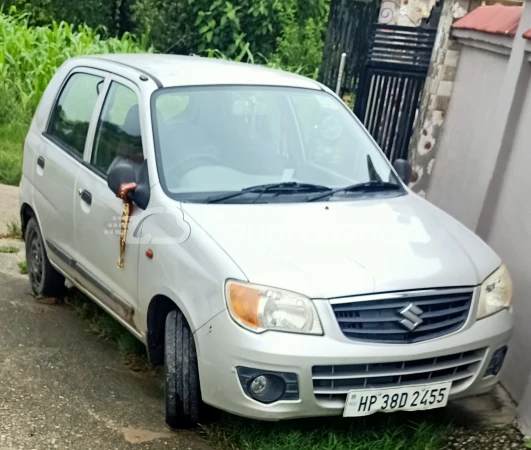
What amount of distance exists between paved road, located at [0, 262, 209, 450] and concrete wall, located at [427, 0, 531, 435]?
2004 mm

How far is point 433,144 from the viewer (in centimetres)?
734

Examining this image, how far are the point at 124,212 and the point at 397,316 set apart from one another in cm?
160

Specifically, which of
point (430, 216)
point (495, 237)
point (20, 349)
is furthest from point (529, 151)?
point (20, 349)

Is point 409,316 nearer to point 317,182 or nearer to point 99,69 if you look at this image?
point 317,182

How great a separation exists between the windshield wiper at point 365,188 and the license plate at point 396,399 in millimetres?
1160

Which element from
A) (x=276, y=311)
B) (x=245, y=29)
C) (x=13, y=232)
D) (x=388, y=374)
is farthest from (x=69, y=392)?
(x=245, y=29)

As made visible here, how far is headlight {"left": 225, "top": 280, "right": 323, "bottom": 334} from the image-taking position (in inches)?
130

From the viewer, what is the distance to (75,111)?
5.17 meters

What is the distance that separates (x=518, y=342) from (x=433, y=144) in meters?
3.12

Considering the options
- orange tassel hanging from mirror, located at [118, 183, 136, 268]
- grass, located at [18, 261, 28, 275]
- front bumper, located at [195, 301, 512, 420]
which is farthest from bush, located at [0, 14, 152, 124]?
front bumper, located at [195, 301, 512, 420]

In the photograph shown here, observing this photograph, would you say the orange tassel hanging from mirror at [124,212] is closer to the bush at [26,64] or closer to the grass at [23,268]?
the grass at [23,268]

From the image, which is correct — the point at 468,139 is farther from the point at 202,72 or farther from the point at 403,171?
the point at 202,72

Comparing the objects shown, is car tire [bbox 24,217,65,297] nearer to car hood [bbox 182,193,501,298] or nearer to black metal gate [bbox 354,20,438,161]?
car hood [bbox 182,193,501,298]

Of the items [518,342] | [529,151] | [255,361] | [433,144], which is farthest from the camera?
[433,144]
